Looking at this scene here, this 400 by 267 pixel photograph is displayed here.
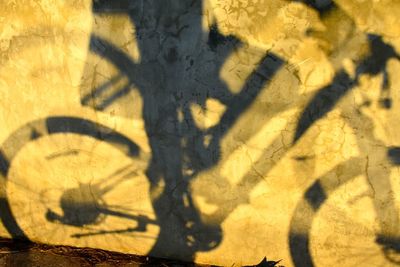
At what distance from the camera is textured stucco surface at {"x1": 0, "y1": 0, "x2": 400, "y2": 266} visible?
2.26 meters

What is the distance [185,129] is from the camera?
102 inches

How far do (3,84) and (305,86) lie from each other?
214 centimetres

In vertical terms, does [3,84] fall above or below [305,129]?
above

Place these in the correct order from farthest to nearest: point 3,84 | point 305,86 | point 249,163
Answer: point 3,84 → point 249,163 → point 305,86

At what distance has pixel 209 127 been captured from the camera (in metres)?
2.54

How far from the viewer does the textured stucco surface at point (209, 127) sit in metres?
2.26

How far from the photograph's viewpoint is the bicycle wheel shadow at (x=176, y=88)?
235 centimetres

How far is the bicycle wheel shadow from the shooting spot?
2.35 meters

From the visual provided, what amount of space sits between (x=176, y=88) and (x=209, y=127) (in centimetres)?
34

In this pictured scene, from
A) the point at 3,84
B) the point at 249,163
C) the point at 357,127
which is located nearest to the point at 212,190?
the point at 249,163

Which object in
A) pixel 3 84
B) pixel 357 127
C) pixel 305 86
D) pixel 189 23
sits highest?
pixel 189 23

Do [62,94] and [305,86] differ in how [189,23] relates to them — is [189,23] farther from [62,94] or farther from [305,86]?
[62,94]

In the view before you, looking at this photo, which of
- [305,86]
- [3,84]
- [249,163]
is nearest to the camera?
[305,86]

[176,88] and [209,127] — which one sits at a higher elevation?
[176,88]
